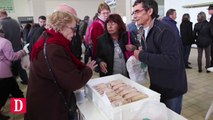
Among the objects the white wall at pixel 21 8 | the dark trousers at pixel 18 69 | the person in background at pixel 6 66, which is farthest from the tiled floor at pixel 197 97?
the white wall at pixel 21 8

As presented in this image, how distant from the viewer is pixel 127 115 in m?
1.12

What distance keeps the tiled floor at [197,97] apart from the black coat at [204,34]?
690 millimetres

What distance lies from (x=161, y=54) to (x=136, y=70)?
39 centimetres

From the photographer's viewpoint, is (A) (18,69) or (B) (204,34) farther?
(B) (204,34)

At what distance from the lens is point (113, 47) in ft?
6.28

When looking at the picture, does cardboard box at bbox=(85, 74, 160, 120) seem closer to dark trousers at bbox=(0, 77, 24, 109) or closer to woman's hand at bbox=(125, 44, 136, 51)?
woman's hand at bbox=(125, 44, 136, 51)

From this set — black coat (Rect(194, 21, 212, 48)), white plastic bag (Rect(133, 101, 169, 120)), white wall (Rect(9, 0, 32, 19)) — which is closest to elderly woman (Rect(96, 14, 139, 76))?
white plastic bag (Rect(133, 101, 169, 120))

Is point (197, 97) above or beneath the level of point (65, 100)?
beneath

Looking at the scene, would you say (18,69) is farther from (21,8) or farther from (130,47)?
(21,8)

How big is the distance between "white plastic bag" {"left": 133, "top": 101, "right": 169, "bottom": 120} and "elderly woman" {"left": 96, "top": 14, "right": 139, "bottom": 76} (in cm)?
88

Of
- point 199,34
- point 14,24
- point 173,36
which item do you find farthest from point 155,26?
point 199,34

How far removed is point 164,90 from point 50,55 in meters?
0.88

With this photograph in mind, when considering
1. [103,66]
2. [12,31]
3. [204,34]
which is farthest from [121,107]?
[204,34]

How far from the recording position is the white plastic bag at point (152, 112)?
104cm
